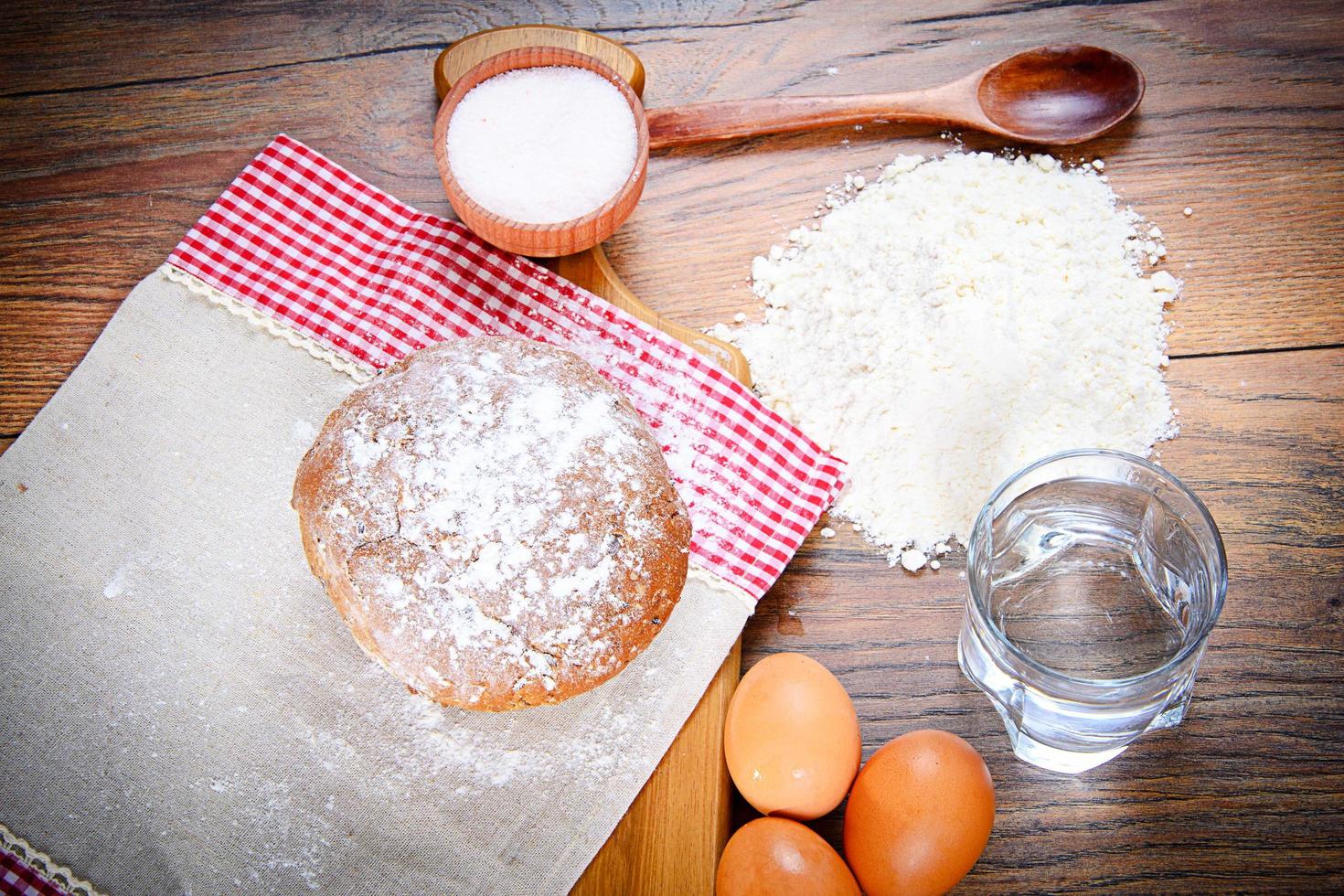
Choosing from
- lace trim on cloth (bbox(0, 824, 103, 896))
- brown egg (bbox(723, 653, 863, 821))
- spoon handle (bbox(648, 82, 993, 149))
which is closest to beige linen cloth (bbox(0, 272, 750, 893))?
lace trim on cloth (bbox(0, 824, 103, 896))

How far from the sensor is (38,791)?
1531mm

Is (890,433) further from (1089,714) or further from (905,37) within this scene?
(905,37)

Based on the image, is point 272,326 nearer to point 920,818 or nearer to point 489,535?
point 489,535

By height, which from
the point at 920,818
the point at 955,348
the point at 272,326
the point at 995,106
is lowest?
the point at 920,818

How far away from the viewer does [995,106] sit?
1932mm

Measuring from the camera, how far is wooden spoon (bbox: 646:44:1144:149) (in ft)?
6.21

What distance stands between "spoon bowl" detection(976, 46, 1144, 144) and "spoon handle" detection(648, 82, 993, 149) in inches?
2.1

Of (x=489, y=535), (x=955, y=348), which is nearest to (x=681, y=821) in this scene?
(x=489, y=535)

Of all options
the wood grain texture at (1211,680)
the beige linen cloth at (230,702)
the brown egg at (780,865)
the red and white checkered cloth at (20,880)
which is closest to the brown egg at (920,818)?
the brown egg at (780,865)

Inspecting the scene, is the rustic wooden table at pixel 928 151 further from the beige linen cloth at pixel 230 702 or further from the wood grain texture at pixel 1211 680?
the beige linen cloth at pixel 230 702

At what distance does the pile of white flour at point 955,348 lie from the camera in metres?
1.72

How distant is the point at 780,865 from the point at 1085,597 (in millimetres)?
681

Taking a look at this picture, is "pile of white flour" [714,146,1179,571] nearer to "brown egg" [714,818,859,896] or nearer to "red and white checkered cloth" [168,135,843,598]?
"red and white checkered cloth" [168,135,843,598]

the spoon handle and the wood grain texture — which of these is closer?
the wood grain texture
